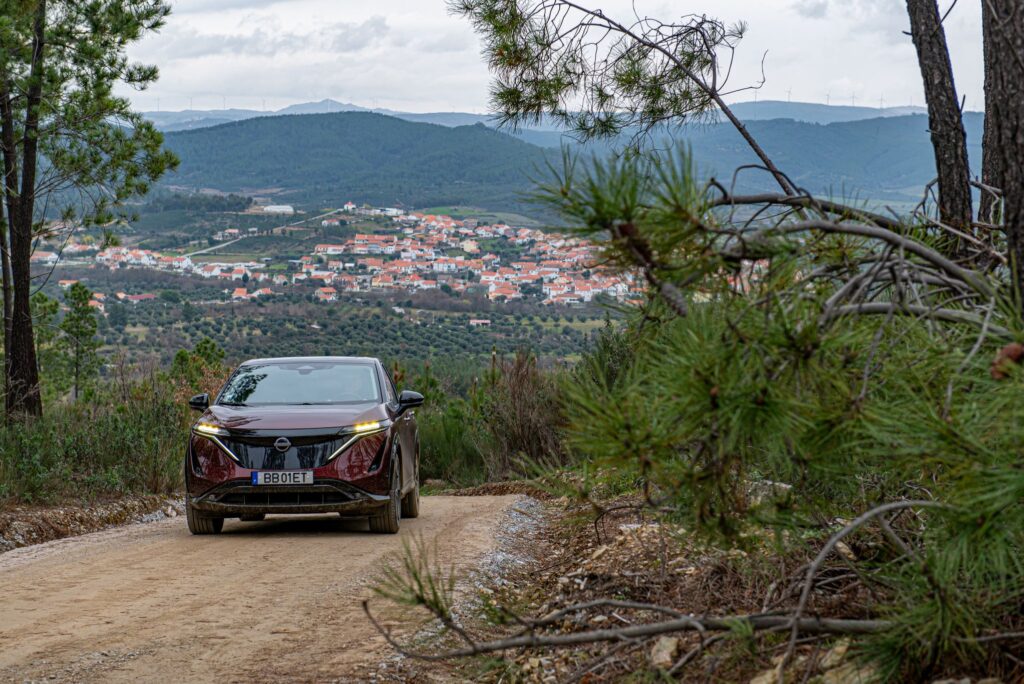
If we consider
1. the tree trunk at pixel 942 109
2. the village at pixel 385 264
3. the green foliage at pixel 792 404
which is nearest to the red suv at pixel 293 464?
the tree trunk at pixel 942 109

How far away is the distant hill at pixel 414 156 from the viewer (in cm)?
10344

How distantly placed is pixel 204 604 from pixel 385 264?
84580mm

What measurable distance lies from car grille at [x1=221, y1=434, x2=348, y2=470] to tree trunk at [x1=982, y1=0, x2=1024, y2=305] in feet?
24.7

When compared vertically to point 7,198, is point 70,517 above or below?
below

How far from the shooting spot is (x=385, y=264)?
300 ft

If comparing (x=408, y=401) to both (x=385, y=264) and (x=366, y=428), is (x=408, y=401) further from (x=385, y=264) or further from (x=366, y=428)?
(x=385, y=264)

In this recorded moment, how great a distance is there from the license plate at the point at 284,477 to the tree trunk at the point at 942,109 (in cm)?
633

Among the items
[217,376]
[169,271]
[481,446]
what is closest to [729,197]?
[481,446]

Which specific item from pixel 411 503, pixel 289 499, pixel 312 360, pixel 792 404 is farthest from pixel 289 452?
pixel 792 404

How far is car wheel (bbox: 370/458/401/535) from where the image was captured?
439 inches

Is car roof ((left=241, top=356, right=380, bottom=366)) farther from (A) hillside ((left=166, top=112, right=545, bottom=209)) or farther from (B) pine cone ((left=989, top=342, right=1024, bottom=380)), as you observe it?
(A) hillside ((left=166, top=112, right=545, bottom=209))

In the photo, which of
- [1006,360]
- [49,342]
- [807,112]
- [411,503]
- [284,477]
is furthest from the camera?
[807,112]

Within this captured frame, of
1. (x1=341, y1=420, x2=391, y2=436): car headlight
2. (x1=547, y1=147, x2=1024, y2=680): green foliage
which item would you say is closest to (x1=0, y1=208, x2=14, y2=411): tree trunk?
(x1=341, y1=420, x2=391, y2=436): car headlight

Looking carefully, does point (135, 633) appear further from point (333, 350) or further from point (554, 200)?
point (333, 350)
